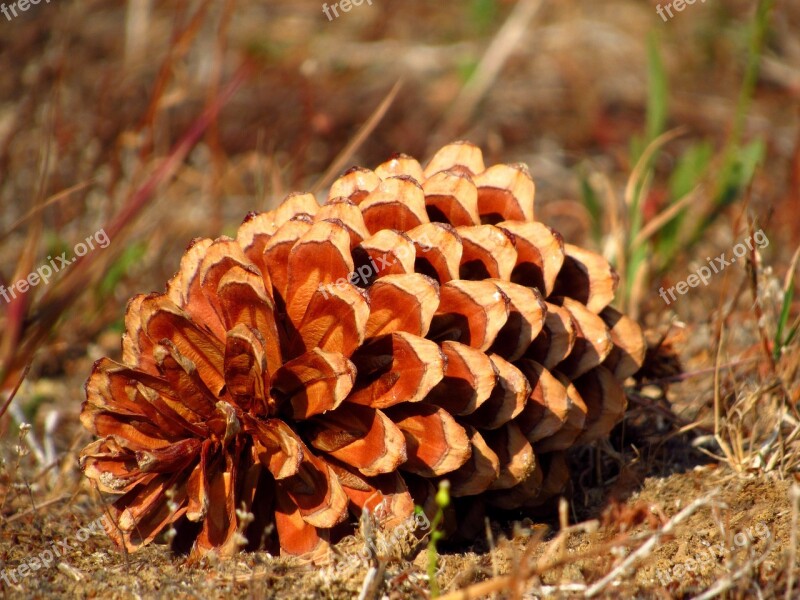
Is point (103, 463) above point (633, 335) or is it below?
above

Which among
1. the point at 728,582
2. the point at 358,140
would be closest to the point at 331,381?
the point at 728,582

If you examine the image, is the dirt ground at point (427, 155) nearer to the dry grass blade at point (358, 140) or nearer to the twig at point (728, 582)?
the twig at point (728, 582)

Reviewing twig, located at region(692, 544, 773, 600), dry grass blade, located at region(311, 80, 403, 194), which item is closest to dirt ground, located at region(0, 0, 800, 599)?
twig, located at region(692, 544, 773, 600)

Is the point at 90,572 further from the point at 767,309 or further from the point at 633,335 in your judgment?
the point at 767,309

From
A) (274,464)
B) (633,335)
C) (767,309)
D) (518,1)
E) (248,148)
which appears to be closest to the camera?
(274,464)

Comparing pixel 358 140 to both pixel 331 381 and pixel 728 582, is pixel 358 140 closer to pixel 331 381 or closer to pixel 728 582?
pixel 331 381

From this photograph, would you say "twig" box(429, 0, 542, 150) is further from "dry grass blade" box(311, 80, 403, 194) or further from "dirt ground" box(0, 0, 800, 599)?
"dry grass blade" box(311, 80, 403, 194)

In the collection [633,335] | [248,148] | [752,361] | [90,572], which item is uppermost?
[248,148]

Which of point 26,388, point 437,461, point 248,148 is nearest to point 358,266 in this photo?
point 437,461

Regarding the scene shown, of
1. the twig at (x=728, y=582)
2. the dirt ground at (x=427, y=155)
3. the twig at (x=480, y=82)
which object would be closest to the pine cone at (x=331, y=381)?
the dirt ground at (x=427, y=155)
